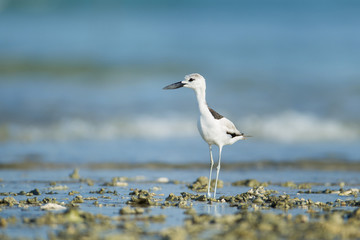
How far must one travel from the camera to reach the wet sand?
4.53 meters

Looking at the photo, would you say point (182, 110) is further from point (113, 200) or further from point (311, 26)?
point (311, 26)

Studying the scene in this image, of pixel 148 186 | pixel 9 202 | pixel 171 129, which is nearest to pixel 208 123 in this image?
pixel 148 186

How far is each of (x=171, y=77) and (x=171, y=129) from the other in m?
6.41

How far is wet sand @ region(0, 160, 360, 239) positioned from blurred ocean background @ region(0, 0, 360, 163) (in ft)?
4.33

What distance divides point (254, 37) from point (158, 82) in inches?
333

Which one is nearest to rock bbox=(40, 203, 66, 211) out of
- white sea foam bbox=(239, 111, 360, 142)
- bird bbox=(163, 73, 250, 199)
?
bird bbox=(163, 73, 250, 199)

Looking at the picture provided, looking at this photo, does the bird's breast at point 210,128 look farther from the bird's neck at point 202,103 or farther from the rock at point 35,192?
the rock at point 35,192

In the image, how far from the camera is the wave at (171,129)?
13.5m

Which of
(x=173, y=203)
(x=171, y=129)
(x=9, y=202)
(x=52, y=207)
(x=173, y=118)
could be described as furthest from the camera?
(x=173, y=118)

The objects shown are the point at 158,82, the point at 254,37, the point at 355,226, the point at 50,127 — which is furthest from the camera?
the point at 254,37

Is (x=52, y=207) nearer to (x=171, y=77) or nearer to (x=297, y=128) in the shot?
(x=297, y=128)

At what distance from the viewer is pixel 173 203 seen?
612 cm

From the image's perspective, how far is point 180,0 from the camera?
116 feet

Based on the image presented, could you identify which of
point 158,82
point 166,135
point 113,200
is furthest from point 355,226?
point 158,82
